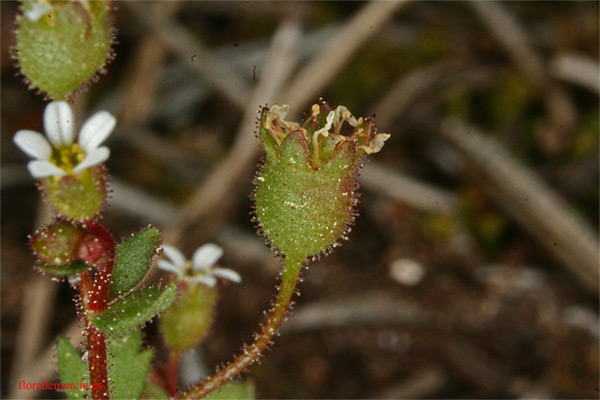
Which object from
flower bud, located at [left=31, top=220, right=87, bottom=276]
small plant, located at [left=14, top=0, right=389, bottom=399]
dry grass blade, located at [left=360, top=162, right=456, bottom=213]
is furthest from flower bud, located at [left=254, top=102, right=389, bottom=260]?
dry grass blade, located at [left=360, top=162, right=456, bottom=213]

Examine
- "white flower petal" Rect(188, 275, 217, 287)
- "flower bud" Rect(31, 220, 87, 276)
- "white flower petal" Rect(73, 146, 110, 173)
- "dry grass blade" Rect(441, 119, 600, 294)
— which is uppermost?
"dry grass blade" Rect(441, 119, 600, 294)

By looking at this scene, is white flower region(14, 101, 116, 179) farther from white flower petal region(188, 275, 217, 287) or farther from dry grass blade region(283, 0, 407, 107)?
dry grass blade region(283, 0, 407, 107)

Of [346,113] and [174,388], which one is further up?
[346,113]

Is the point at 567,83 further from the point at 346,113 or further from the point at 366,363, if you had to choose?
the point at 346,113

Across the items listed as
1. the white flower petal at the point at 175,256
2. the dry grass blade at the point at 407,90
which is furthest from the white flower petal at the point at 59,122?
the dry grass blade at the point at 407,90

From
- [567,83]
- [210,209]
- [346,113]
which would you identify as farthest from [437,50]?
[346,113]

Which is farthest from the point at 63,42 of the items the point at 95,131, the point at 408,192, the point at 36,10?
the point at 408,192

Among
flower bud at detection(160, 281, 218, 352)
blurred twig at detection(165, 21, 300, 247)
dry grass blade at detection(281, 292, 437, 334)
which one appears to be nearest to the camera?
flower bud at detection(160, 281, 218, 352)
